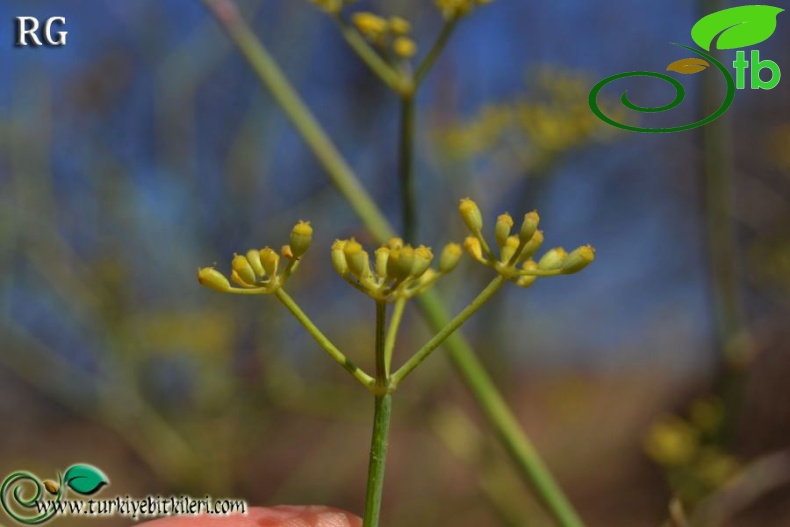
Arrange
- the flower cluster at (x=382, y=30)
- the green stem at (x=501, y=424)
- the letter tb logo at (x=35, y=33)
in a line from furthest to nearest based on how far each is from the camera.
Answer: the letter tb logo at (x=35, y=33), the flower cluster at (x=382, y=30), the green stem at (x=501, y=424)

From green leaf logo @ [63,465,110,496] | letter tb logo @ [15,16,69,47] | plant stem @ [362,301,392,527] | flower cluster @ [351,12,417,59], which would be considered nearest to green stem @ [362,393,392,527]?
plant stem @ [362,301,392,527]

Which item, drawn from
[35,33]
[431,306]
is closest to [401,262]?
[431,306]

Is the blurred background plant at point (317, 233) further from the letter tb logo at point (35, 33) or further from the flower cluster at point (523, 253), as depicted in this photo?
the flower cluster at point (523, 253)

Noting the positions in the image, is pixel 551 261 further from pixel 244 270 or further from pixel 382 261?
pixel 244 270

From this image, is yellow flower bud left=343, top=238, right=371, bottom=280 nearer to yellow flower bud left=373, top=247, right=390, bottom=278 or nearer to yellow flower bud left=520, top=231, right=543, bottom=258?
yellow flower bud left=373, top=247, right=390, bottom=278

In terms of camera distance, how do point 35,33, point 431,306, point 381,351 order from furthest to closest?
point 35,33 < point 431,306 < point 381,351

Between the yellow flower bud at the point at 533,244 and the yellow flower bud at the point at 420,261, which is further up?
the yellow flower bud at the point at 533,244

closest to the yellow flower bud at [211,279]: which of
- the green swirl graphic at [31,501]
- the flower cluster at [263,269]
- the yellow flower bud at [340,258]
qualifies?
the flower cluster at [263,269]

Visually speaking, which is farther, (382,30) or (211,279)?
(382,30)
